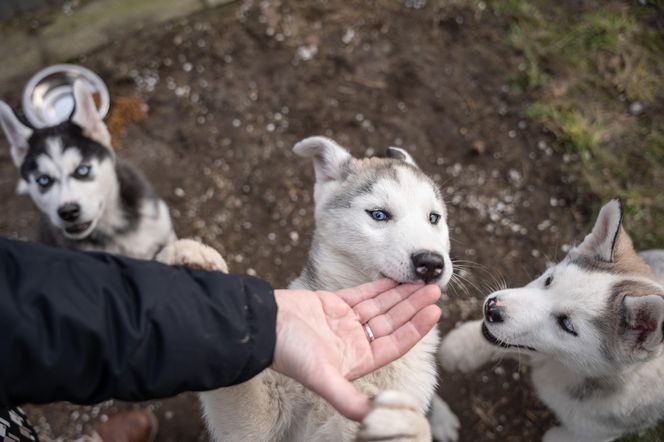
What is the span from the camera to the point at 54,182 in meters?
3.25

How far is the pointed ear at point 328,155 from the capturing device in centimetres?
281

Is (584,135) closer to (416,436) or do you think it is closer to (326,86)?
(326,86)

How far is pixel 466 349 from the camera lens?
127 inches

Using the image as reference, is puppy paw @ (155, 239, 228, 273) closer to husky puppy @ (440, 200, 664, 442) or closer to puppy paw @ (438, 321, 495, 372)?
husky puppy @ (440, 200, 664, 442)

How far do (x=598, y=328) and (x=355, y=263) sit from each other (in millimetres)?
1224

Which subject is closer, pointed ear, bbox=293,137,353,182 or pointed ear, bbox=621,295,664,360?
pointed ear, bbox=621,295,664,360

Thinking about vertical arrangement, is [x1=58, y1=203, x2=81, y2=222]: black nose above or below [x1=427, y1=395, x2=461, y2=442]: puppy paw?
above

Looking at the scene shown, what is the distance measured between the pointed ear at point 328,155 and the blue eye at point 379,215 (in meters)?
0.42

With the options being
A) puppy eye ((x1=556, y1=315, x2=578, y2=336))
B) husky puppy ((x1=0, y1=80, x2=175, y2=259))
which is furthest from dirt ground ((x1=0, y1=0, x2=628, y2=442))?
puppy eye ((x1=556, y1=315, x2=578, y2=336))

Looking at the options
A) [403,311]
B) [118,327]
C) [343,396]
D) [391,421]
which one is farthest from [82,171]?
[391,421]

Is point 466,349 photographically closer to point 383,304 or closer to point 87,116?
point 383,304

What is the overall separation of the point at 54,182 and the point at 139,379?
2.08 metres

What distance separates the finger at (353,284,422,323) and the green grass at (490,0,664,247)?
8.74 ft

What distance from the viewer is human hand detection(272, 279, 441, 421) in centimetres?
193
